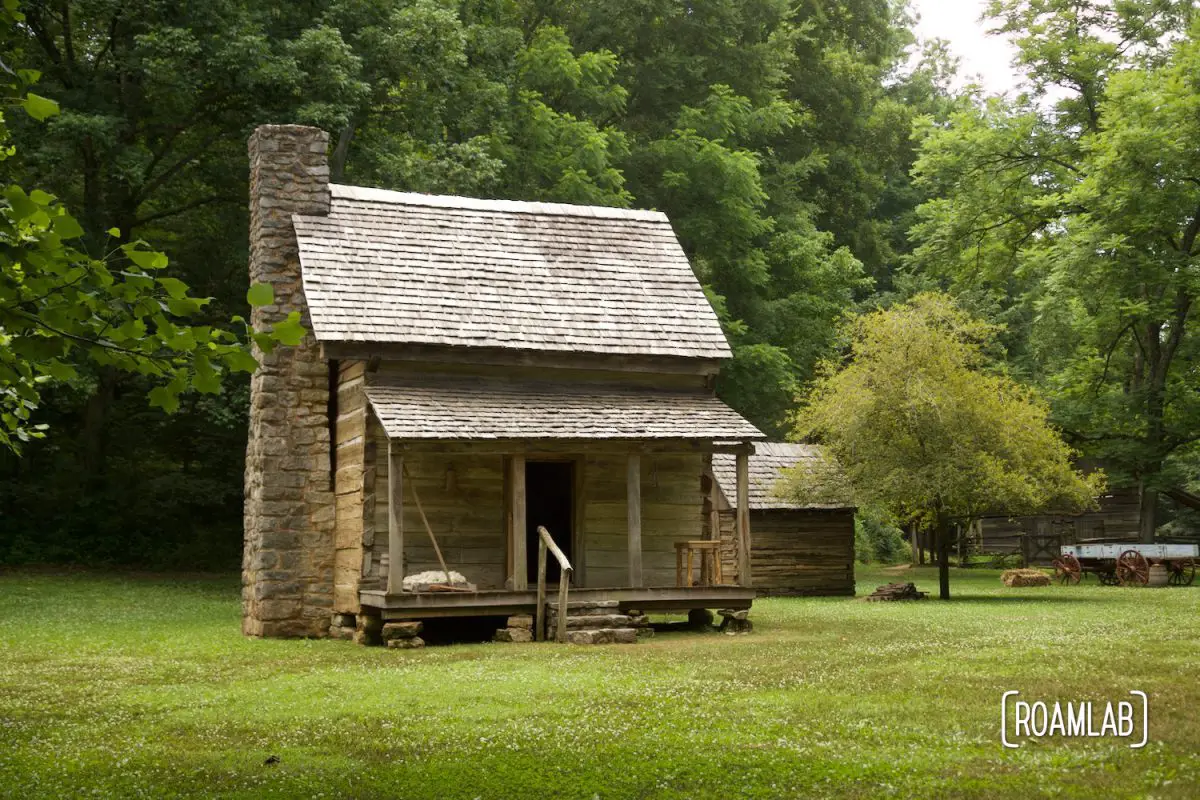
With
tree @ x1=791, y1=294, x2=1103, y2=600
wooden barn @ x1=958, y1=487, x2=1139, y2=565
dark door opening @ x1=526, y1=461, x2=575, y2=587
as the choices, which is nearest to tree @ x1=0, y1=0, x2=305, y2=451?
dark door opening @ x1=526, y1=461, x2=575, y2=587

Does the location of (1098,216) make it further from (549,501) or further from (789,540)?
(549,501)

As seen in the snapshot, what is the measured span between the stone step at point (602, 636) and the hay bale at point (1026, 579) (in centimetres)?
1810

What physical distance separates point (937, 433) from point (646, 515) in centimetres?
751

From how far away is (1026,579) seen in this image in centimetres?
3434

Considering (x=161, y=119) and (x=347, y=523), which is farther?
(x=161, y=119)

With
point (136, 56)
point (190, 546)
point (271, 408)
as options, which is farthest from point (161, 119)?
point (271, 408)

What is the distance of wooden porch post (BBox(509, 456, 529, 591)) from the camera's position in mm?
20172

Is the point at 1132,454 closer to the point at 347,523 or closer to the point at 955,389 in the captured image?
the point at 955,389

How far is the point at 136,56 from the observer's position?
2886cm

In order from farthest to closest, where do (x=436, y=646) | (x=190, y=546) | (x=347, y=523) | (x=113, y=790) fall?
(x=190, y=546)
(x=347, y=523)
(x=436, y=646)
(x=113, y=790)

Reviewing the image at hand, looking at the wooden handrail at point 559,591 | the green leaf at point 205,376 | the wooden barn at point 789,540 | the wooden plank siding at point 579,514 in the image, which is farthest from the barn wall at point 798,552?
the green leaf at point 205,376

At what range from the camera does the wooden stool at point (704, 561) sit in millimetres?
21938

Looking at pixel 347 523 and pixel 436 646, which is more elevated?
pixel 347 523

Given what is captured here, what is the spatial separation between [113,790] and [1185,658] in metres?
11.3
